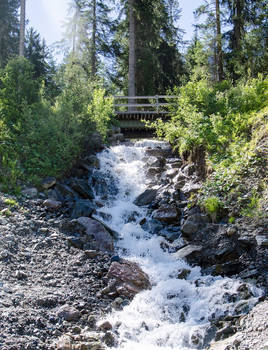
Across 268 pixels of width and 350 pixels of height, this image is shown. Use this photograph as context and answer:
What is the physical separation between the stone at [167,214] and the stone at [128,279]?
6.89 ft

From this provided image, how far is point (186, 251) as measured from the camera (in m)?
6.62

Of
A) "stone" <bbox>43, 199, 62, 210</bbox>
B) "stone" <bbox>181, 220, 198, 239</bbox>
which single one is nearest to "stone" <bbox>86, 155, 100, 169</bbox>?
"stone" <bbox>43, 199, 62, 210</bbox>

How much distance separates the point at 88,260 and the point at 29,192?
295 centimetres

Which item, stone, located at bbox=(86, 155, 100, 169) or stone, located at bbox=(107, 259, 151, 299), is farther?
stone, located at bbox=(86, 155, 100, 169)

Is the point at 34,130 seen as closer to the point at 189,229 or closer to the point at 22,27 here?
the point at 189,229

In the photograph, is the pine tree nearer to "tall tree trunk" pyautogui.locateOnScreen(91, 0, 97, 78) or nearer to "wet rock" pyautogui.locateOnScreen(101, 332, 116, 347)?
"tall tree trunk" pyautogui.locateOnScreen(91, 0, 97, 78)

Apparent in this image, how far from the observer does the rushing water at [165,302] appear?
4.54 metres

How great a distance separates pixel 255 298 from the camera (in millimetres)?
4613

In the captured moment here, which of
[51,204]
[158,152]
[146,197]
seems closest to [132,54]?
[158,152]

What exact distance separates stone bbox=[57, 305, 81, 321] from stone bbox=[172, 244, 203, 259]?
2.64 metres

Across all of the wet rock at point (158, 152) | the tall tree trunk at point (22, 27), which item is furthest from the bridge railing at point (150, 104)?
the tall tree trunk at point (22, 27)

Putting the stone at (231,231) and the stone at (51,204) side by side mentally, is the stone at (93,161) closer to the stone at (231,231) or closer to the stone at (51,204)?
the stone at (51,204)

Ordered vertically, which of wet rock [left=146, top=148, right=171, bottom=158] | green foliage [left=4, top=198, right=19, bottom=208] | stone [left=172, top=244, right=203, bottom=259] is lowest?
stone [left=172, top=244, right=203, bottom=259]

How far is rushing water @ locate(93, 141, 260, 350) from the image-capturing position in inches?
179
